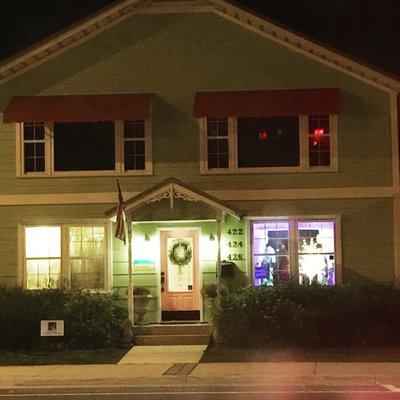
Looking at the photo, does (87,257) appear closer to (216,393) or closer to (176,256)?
(176,256)

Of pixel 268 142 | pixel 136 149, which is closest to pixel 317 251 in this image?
pixel 268 142

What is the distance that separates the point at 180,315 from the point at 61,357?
3852 millimetres

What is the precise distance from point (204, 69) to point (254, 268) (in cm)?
523

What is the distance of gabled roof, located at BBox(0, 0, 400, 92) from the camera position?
2173cm

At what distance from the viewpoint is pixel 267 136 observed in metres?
22.2

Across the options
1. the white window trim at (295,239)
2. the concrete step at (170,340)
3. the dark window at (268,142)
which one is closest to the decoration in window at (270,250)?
the white window trim at (295,239)

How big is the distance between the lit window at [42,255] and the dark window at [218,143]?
14.3 ft

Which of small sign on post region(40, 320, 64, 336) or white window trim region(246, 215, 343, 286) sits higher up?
white window trim region(246, 215, 343, 286)

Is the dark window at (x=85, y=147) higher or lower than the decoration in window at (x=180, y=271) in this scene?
higher

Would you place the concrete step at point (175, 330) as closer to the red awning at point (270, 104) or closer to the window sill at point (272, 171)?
the window sill at point (272, 171)

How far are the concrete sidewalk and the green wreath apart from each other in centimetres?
438

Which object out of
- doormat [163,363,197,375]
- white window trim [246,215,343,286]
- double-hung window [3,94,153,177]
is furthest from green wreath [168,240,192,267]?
doormat [163,363,197,375]

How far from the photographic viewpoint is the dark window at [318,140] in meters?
22.0

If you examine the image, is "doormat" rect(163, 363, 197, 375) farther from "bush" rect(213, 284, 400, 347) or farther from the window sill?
the window sill
